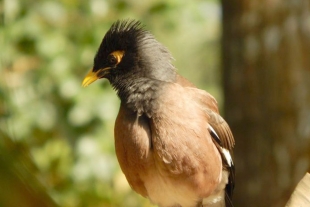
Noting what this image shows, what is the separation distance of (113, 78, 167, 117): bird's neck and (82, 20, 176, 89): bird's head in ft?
0.15

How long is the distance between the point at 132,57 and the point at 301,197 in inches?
57.8

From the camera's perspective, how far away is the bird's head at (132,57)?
324 cm

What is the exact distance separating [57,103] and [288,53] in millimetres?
2265

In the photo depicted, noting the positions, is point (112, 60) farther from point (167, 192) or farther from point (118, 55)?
point (167, 192)

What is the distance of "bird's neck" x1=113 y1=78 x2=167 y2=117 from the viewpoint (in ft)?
10.0

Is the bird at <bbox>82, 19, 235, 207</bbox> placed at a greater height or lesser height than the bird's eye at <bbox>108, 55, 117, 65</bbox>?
lesser

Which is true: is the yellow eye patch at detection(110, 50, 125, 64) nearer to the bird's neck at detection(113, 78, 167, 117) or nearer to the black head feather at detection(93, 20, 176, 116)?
the black head feather at detection(93, 20, 176, 116)

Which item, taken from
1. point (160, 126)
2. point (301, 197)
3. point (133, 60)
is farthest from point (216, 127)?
point (301, 197)

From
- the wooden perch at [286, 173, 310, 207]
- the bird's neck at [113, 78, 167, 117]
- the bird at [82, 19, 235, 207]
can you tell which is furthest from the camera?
the bird's neck at [113, 78, 167, 117]

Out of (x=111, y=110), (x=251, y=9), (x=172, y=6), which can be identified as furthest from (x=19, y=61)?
(x=251, y=9)

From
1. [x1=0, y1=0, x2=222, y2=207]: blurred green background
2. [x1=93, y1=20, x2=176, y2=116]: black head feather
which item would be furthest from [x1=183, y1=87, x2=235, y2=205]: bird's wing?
[x1=0, y1=0, x2=222, y2=207]: blurred green background

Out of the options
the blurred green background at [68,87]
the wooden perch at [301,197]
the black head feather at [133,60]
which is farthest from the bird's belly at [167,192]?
the blurred green background at [68,87]

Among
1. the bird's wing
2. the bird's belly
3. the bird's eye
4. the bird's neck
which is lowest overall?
the bird's belly

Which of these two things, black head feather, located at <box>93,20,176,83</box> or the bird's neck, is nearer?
the bird's neck
